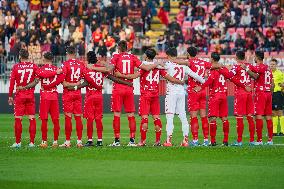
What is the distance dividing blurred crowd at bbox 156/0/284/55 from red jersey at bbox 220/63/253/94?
65.1 ft

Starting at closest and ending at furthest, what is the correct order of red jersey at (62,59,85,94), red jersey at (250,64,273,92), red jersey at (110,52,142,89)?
red jersey at (62,59,85,94), red jersey at (110,52,142,89), red jersey at (250,64,273,92)

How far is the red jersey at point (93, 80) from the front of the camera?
25812 mm

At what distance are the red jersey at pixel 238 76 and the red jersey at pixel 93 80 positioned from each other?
299 centimetres

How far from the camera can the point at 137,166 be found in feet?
70.2

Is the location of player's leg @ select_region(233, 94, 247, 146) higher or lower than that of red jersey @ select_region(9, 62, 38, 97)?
lower

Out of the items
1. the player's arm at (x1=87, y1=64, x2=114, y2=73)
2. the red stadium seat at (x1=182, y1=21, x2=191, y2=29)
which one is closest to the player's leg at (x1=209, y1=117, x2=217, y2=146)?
the player's arm at (x1=87, y1=64, x2=114, y2=73)

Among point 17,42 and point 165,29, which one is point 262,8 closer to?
point 165,29

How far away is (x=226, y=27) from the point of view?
49.7 m

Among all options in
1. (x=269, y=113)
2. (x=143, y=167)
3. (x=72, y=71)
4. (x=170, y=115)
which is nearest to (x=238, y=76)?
(x=269, y=113)

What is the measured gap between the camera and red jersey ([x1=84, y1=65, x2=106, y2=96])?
2581 centimetres

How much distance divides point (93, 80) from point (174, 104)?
202cm

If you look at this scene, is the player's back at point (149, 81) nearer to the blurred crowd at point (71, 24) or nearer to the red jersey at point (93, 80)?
the red jersey at point (93, 80)

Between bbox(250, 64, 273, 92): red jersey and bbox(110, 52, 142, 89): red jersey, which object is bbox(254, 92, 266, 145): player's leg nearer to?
bbox(250, 64, 273, 92): red jersey

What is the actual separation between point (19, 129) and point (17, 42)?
69.1 feet
